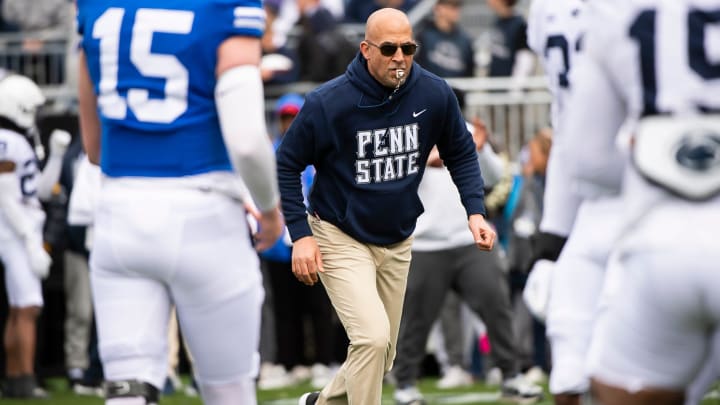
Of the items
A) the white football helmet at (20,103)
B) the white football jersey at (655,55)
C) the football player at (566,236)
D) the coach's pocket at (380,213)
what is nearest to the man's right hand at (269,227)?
the football player at (566,236)

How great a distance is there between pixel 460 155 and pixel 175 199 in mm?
2401

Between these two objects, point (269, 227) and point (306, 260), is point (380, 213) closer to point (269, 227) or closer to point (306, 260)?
point (306, 260)

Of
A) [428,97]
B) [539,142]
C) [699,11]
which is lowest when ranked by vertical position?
[539,142]

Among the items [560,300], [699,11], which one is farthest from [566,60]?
[699,11]

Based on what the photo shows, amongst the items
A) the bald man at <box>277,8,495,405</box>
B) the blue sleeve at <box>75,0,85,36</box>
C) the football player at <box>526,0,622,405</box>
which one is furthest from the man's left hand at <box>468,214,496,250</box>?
the blue sleeve at <box>75,0,85,36</box>

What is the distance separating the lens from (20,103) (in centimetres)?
1173

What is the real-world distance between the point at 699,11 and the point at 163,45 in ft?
6.45

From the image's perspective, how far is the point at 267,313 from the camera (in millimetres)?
13023

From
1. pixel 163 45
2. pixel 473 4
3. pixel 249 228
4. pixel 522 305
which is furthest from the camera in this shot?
pixel 473 4

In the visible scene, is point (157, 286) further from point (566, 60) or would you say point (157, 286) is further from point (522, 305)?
point (522, 305)

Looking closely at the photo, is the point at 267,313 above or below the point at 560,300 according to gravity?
below

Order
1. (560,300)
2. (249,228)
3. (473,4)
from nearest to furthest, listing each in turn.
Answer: (249,228)
(560,300)
(473,4)

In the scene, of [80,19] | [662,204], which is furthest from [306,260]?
[662,204]

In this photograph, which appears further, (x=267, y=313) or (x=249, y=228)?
(x=267, y=313)
